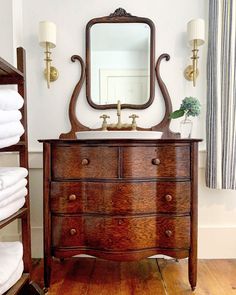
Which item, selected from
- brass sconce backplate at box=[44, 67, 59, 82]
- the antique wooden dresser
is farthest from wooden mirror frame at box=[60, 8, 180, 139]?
the antique wooden dresser

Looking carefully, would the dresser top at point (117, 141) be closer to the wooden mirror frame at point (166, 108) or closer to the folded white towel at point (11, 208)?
the folded white towel at point (11, 208)

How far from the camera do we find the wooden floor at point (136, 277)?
1.57m

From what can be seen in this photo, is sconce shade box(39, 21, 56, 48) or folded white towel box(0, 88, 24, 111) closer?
folded white towel box(0, 88, 24, 111)

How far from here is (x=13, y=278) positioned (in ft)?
4.17

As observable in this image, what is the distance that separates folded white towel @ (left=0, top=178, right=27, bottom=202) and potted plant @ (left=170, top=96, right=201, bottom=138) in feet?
3.63

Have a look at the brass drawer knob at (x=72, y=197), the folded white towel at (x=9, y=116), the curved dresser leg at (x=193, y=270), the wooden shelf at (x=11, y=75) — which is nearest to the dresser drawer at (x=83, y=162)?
the brass drawer knob at (x=72, y=197)

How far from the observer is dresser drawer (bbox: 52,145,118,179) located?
4.98ft

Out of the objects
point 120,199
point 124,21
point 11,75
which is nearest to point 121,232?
point 120,199

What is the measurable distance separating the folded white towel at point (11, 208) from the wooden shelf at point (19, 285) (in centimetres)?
37

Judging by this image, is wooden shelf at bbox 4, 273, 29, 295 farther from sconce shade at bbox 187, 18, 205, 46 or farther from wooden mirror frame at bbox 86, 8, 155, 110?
sconce shade at bbox 187, 18, 205, 46

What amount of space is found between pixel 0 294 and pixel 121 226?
663 millimetres

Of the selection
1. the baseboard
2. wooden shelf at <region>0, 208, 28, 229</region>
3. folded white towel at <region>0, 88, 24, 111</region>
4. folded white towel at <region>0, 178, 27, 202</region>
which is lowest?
the baseboard

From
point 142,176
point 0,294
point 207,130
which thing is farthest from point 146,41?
point 0,294

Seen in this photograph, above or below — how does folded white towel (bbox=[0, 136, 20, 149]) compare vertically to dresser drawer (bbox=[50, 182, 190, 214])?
above
